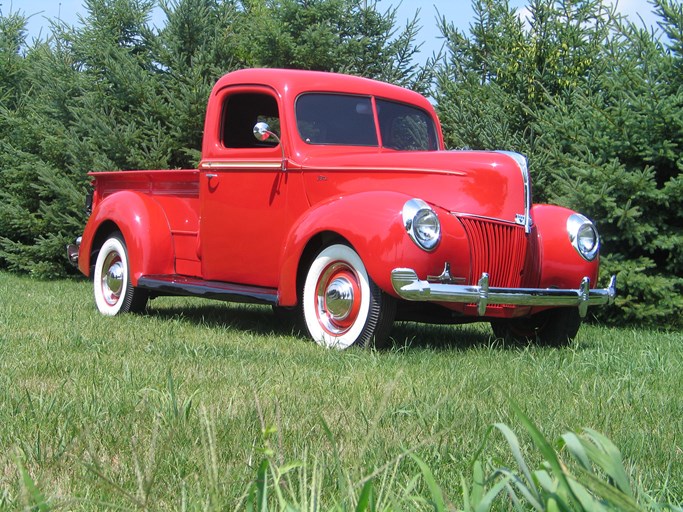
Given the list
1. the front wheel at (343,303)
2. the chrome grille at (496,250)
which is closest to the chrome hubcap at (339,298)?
the front wheel at (343,303)

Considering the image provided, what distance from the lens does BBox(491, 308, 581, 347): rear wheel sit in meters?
5.76

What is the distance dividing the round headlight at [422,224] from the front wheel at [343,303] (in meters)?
0.40

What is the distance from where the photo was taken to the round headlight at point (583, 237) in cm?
558

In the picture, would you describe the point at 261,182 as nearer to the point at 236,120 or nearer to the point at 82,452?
the point at 236,120

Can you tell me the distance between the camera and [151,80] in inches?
457

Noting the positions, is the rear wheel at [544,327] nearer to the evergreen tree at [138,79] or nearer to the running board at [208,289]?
the running board at [208,289]

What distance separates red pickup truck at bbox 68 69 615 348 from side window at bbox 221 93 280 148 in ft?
0.04

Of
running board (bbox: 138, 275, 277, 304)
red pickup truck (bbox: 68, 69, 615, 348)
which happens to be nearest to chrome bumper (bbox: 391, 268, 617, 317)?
red pickup truck (bbox: 68, 69, 615, 348)

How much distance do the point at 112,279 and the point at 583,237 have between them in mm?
3750

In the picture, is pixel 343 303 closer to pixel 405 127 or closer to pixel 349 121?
pixel 349 121

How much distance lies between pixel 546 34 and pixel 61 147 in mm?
6699

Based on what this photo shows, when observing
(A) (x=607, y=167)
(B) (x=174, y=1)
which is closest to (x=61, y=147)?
(B) (x=174, y=1)

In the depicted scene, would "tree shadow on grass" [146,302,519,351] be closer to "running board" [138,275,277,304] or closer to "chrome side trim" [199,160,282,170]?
"running board" [138,275,277,304]

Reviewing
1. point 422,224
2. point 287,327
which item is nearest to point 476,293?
point 422,224
